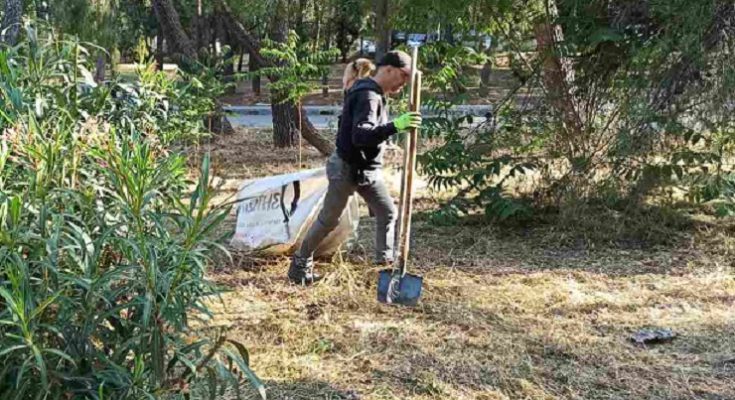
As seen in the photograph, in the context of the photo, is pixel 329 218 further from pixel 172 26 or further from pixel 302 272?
pixel 172 26

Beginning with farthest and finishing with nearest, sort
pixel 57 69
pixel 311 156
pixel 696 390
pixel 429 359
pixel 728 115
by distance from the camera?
1. pixel 311 156
2. pixel 728 115
3. pixel 429 359
4. pixel 696 390
5. pixel 57 69

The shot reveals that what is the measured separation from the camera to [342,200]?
14.7 ft

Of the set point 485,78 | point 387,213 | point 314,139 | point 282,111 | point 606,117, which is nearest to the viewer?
point 387,213

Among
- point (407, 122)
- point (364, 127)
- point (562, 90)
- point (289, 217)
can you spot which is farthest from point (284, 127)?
point (407, 122)

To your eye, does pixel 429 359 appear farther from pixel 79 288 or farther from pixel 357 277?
pixel 79 288

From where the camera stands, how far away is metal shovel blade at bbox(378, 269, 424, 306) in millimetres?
4133

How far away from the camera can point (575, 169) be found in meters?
5.66

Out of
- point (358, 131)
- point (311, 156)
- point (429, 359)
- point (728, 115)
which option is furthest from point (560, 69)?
point (311, 156)

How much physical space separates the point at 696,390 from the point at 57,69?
283cm

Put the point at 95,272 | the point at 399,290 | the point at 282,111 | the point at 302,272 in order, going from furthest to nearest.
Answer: the point at 282,111 < the point at 302,272 < the point at 399,290 < the point at 95,272

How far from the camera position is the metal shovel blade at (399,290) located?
4133 millimetres

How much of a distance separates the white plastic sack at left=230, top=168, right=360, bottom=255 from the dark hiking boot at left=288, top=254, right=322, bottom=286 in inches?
13.5

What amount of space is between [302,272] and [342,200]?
486mm

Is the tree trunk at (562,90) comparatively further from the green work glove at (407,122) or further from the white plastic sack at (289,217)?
the green work glove at (407,122)
